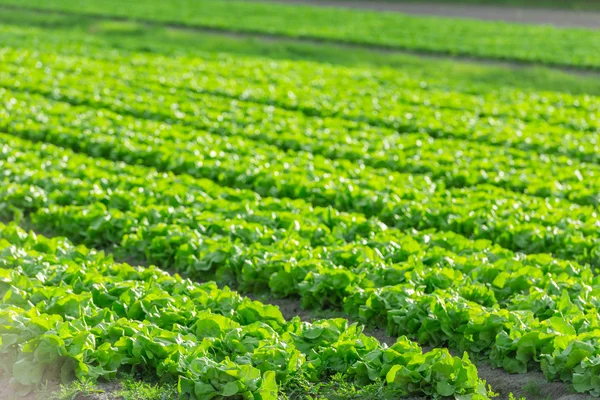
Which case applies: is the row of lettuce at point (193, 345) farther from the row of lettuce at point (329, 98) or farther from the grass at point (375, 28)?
the grass at point (375, 28)

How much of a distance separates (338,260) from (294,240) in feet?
1.96

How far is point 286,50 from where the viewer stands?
26266mm

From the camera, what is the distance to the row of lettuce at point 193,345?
6098mm

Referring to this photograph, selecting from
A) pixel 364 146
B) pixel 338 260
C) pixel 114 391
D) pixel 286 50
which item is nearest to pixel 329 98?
pixel 364 146

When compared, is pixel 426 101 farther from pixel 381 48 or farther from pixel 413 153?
pixel 381 48

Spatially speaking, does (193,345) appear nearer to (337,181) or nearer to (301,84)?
(337,181)

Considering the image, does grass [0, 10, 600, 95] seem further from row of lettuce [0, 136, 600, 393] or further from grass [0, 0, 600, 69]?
row of lettuce [0, 136, 600, 393]

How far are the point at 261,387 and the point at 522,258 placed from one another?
3.66 meters

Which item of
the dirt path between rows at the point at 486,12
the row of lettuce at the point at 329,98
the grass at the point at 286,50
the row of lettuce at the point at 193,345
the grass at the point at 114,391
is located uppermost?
the dirt path between rows at the point at 486,12

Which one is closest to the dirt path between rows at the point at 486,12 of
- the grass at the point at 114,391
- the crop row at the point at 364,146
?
the crop row at the point at 364,146

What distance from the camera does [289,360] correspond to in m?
6.30

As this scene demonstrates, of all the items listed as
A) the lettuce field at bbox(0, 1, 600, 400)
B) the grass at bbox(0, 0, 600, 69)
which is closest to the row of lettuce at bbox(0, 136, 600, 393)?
the lettuce field at bbox(0, 1, 600, 400)

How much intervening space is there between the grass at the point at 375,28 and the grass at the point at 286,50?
1141mm

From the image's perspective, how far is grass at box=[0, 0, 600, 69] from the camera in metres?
25.9
